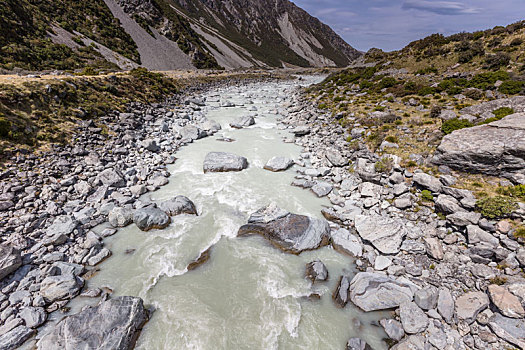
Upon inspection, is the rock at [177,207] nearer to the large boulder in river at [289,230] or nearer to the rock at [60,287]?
the large boulder in river at [289,230]

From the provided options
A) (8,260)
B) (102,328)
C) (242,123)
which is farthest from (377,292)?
(242,123)

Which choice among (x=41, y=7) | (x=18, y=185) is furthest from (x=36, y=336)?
(x=41, y=7)

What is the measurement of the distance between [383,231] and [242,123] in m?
25.7

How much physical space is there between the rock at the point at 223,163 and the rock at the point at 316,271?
38.7 feet

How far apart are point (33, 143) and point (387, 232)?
27422mm

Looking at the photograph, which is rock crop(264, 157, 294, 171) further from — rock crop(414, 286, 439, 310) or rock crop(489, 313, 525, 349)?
rock crop(489, 313, 525, 349)

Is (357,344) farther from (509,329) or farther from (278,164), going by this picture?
(278,164)

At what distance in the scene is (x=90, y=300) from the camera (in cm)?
970

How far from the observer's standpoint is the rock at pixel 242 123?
107 feet

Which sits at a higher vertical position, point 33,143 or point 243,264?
point 33,143

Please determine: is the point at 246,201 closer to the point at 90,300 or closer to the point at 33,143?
the point at 90,300

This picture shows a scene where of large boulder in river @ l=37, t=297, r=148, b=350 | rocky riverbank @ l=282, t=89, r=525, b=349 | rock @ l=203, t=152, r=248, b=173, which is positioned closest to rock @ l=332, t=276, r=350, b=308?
rocky riverbank @ l=282, t=89, r=525, b=349

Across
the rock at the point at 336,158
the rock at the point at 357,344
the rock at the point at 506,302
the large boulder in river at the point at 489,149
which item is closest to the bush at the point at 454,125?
the large boulder in river at the point at 489,149

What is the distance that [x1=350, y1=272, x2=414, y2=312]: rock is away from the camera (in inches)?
381
